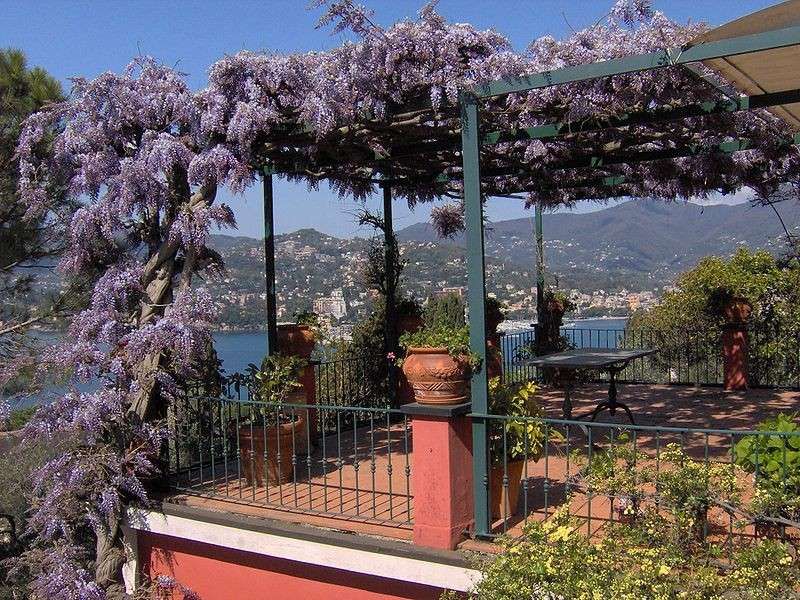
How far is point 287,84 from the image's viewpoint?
613cm

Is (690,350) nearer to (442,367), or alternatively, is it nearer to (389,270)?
(389,270)

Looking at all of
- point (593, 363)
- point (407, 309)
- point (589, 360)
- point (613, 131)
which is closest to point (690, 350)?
point (407, 309)

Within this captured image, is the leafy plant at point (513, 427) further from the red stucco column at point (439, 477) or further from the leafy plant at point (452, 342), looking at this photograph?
the leafy plant at point (452, 342)

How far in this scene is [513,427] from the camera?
17.2 feet

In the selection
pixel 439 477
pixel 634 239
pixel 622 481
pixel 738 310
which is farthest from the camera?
pixel 634 239

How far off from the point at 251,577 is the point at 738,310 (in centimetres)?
737

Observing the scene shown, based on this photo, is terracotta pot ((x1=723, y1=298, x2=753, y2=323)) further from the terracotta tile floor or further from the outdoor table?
the outdoor table

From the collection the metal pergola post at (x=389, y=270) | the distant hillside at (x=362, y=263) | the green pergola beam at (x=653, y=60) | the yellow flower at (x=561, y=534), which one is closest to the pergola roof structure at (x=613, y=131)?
the green pergola beam at (x=653, y=60)

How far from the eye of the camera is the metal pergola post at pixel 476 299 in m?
4.92

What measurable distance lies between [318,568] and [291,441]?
1473mm

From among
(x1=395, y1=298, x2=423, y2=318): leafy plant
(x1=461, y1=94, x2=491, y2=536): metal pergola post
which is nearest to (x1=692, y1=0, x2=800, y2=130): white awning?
(x1=461, y1=94, x2=491, y2=536): metal pergola post

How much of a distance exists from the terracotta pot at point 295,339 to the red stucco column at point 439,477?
10.0 feet

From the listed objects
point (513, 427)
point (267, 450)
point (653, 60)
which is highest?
point (653, 60)

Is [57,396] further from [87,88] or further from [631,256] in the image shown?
[631,256]
